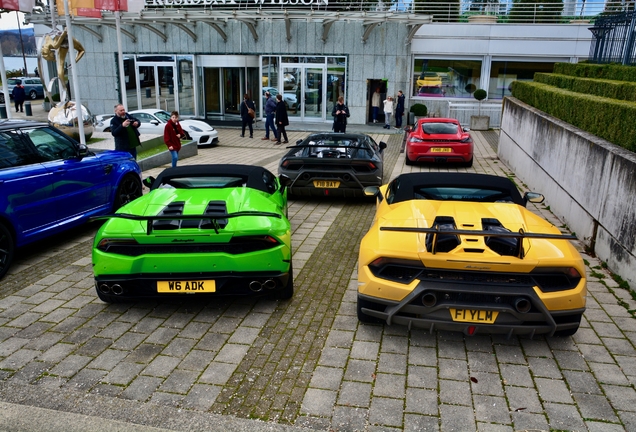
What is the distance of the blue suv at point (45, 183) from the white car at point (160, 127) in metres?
9.44

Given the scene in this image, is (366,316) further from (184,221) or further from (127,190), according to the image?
(127,190)

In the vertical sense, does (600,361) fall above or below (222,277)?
below

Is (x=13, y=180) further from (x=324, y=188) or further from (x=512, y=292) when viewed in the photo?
(x=512, y=292)

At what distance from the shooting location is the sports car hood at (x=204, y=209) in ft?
15.6

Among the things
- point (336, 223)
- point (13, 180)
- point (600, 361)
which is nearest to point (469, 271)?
point (600, 361)

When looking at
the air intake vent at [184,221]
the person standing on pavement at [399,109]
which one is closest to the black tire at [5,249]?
the air intake vent at [184,221]

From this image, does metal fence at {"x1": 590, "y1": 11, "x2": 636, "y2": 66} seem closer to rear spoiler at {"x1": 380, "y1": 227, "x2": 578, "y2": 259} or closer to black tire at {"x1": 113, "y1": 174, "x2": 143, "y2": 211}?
rear spoiler at {"x1": 380, "y1": 227, "x2": 578, "y2": 259}

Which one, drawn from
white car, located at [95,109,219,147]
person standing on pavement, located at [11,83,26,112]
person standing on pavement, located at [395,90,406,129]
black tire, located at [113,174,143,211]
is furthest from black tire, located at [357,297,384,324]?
person standing on pavement, located at [11,83,26,112]

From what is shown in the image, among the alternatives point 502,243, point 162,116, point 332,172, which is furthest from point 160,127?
point 502,243

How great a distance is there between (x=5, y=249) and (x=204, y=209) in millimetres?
2721

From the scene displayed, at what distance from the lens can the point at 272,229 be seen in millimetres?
4875

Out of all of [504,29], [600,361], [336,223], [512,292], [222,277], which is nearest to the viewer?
[512,292]

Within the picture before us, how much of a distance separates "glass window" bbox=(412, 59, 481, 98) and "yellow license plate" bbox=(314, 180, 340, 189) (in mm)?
17696

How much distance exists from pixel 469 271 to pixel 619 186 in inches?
135
